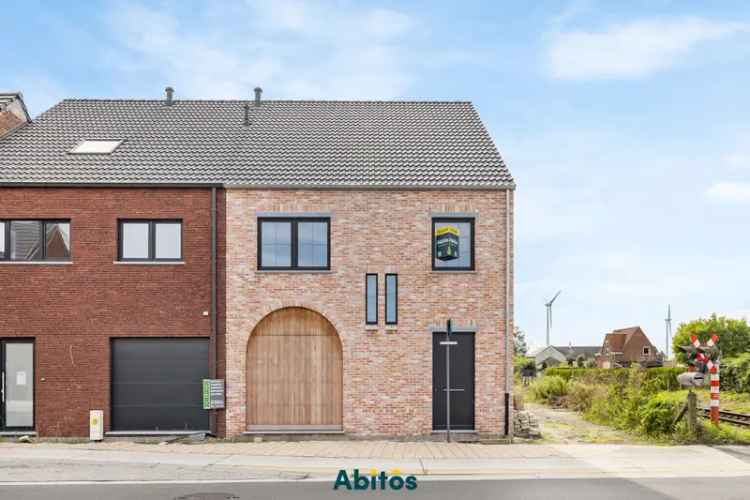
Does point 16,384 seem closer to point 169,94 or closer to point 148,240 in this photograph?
point 148,240

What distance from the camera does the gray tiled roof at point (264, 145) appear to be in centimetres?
2028

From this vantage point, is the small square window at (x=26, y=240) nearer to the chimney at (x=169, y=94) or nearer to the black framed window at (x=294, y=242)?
the black framed window at (x=294, y=242)

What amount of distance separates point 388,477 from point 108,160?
11596 mm

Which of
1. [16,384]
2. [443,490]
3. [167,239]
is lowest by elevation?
[443,490]

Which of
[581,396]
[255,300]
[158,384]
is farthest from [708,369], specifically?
[158,384]

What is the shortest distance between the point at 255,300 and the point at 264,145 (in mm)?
4527

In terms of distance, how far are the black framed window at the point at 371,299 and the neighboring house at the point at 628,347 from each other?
81.9 m

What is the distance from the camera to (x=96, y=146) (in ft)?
71.6

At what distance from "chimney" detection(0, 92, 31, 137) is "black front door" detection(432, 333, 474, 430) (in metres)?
13.2

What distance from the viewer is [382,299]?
777 inches

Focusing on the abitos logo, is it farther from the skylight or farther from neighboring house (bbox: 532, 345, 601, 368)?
neighboring house (bbox: 532, 345, 601, 368)

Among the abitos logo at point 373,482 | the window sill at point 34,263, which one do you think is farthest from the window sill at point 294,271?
the abitos logo at point 373,482

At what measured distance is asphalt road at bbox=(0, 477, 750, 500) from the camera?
1214 cm

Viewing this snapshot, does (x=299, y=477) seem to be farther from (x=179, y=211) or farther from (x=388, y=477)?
(x=179, y=211)
